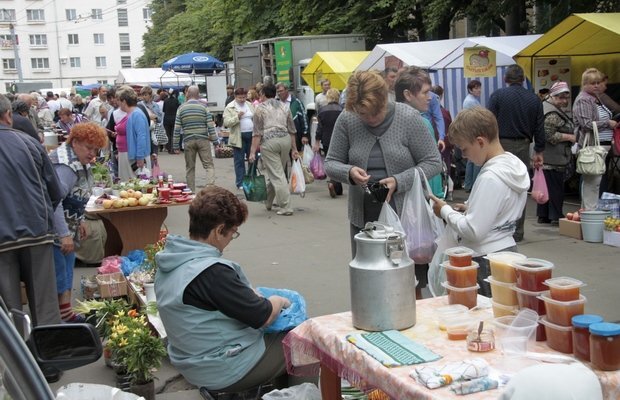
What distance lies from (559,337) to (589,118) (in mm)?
7136

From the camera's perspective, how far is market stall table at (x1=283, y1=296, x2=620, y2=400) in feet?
8.98

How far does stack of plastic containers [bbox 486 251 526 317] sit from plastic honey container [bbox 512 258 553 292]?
0.25 ft

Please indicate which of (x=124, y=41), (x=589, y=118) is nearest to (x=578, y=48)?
(x=589, y=118)

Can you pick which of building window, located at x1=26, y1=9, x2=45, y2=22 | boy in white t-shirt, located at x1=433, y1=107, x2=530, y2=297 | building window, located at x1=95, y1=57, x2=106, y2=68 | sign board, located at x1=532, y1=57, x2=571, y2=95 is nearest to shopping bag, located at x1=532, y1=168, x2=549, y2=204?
sign board, located at x1=532, y1=57, x2=571, y2=95

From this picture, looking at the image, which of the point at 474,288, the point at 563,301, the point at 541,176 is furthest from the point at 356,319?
the point at 541,176

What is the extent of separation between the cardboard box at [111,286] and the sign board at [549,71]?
7.04m

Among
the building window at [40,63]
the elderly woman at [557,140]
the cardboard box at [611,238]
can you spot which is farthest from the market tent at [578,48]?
→ the building window at [40,63]

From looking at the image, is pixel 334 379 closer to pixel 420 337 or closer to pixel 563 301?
pixel 420 337

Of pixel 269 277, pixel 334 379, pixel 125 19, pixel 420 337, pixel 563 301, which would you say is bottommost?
pixel 269 277

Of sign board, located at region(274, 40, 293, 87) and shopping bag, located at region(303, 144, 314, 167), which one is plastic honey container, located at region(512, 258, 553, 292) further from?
sign board, located at region(274, 40, 293, 87)

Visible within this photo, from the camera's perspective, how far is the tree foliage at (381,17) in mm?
16859

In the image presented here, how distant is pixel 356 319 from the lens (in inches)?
131

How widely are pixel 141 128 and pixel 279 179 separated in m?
2.08

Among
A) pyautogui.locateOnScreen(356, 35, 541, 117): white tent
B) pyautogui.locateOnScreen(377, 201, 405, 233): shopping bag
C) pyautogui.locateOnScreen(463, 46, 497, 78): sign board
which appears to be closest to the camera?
pyautogui.locateOnScreen(377, 201, 405, 233): shopping bag
